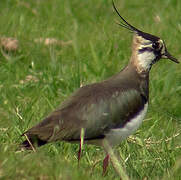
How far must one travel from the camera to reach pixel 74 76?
21.3 ft

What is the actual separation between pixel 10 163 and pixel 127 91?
1419 mm

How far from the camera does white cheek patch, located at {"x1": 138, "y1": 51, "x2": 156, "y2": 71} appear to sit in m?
5.31

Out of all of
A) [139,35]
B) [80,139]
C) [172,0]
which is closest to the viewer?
[80,139]

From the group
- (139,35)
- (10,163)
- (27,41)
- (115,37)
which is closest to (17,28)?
(27,41)

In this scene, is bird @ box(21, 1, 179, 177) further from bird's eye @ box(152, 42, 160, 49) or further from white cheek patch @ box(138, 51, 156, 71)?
bird's eye @ box(152, 42, 160, 49)

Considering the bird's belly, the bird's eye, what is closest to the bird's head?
the bird's eye

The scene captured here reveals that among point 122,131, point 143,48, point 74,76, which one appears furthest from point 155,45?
point 74,76

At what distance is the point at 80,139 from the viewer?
4609 mm

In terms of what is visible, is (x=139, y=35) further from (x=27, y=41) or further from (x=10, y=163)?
(x=27, y=41)

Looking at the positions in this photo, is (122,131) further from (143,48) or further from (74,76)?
(74,76)

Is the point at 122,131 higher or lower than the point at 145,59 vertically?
lower

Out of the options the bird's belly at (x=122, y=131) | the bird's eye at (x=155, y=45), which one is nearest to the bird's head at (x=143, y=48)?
the bird's eye at (x=155, y=45)

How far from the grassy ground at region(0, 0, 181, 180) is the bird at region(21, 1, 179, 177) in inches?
6.5

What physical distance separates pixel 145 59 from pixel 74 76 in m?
1.30
